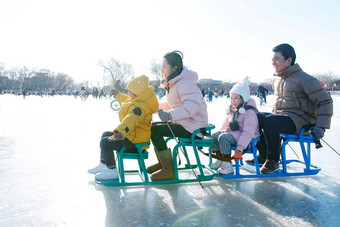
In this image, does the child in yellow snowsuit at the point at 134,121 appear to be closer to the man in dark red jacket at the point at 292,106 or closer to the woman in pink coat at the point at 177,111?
the woman in pink coat at the point at 177,111

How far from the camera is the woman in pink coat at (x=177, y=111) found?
8.99ft

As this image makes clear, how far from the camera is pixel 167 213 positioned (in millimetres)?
2215

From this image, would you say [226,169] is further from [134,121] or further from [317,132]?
[134,121]

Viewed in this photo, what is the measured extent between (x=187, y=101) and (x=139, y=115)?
20.2 inches

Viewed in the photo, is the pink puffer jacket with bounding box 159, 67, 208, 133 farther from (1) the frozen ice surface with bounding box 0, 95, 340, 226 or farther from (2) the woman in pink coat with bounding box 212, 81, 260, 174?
(1) the frozen ice surface with bounding box 0, 95, 340, 226

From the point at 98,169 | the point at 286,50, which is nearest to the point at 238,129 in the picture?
the point at 286,50

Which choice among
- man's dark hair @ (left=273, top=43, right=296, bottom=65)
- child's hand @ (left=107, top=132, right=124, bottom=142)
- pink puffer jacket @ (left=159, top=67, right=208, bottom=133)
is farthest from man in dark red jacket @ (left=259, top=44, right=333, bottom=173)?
child's hand @ (left=107, top=132, right=124, bottom=142)

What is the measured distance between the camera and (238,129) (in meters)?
3.03

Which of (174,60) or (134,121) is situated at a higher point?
(174,60)

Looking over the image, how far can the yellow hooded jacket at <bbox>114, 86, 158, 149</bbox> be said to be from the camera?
260 centimetres

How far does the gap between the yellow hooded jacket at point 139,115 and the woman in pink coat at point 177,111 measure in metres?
0.12

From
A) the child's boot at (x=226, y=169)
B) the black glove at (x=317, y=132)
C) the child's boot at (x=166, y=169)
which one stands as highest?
the black glove at (x=317, y=132)

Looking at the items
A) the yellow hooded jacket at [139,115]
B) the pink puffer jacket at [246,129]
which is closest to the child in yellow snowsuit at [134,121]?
the yellow hooded jacket at [139,115]

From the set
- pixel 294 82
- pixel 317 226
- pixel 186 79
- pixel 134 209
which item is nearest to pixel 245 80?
pixel 294 82
